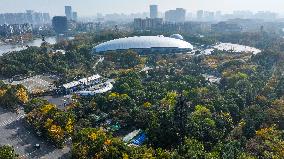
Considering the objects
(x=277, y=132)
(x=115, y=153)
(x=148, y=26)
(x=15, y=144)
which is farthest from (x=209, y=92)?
(x=148, y=26)

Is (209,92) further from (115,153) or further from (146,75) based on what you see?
(115,153)

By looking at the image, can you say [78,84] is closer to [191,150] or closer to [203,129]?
[203,129]

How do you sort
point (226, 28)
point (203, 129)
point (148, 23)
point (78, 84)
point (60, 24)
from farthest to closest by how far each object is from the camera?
point (226, 28) < point (60, 24) < point (148, 23) < point (78, 84) < point (203, 129)

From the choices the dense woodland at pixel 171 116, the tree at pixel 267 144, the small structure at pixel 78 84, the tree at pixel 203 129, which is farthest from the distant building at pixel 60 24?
the tree at pixel 267 144

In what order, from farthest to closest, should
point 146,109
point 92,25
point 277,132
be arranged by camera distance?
1. point 92,25
2. point 146,109
3. point 277,132

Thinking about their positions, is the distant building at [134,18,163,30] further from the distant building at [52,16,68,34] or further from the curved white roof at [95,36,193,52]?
the curved white roof at [95,36,193,52]

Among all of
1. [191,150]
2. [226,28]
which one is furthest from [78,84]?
[226,28]
